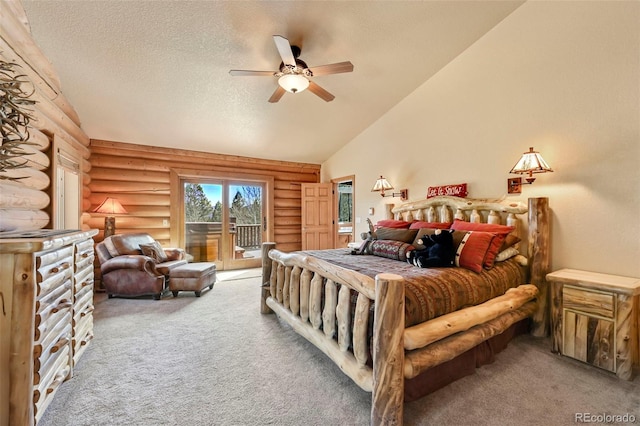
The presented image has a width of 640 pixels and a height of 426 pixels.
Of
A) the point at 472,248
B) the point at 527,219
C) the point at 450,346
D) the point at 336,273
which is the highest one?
the point at 527,219

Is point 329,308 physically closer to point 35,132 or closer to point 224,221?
point 35,132

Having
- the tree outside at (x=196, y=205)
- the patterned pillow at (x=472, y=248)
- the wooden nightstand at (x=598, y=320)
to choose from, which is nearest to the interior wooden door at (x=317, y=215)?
the tree outside at (x=196, y=205)

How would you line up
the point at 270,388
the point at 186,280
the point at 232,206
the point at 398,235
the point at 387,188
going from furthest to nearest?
1. the point at 232,206
2. the point at 387,188
3. the point at 186,280
4. the point at 398,235
5. the point at 270,388

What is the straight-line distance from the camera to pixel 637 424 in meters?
1.58

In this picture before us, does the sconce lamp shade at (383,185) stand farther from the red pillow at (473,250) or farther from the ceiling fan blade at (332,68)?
the ceiling fan blade at (332,68)

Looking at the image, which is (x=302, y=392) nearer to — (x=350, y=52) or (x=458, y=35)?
(x=350, y=52)

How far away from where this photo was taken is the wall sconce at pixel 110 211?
4.25m

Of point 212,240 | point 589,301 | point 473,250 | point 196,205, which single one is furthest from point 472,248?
point 196,205

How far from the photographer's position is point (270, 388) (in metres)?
1.88

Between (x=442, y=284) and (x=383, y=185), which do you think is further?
(x=383, y=185)

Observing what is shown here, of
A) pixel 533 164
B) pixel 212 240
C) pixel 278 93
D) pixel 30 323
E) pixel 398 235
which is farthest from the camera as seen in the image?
pixel 212 240

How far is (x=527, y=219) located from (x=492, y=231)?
527 millimetres

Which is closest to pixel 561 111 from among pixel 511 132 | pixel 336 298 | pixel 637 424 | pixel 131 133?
pixel 511 132

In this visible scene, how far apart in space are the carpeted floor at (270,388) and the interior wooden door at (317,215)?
139 inches
